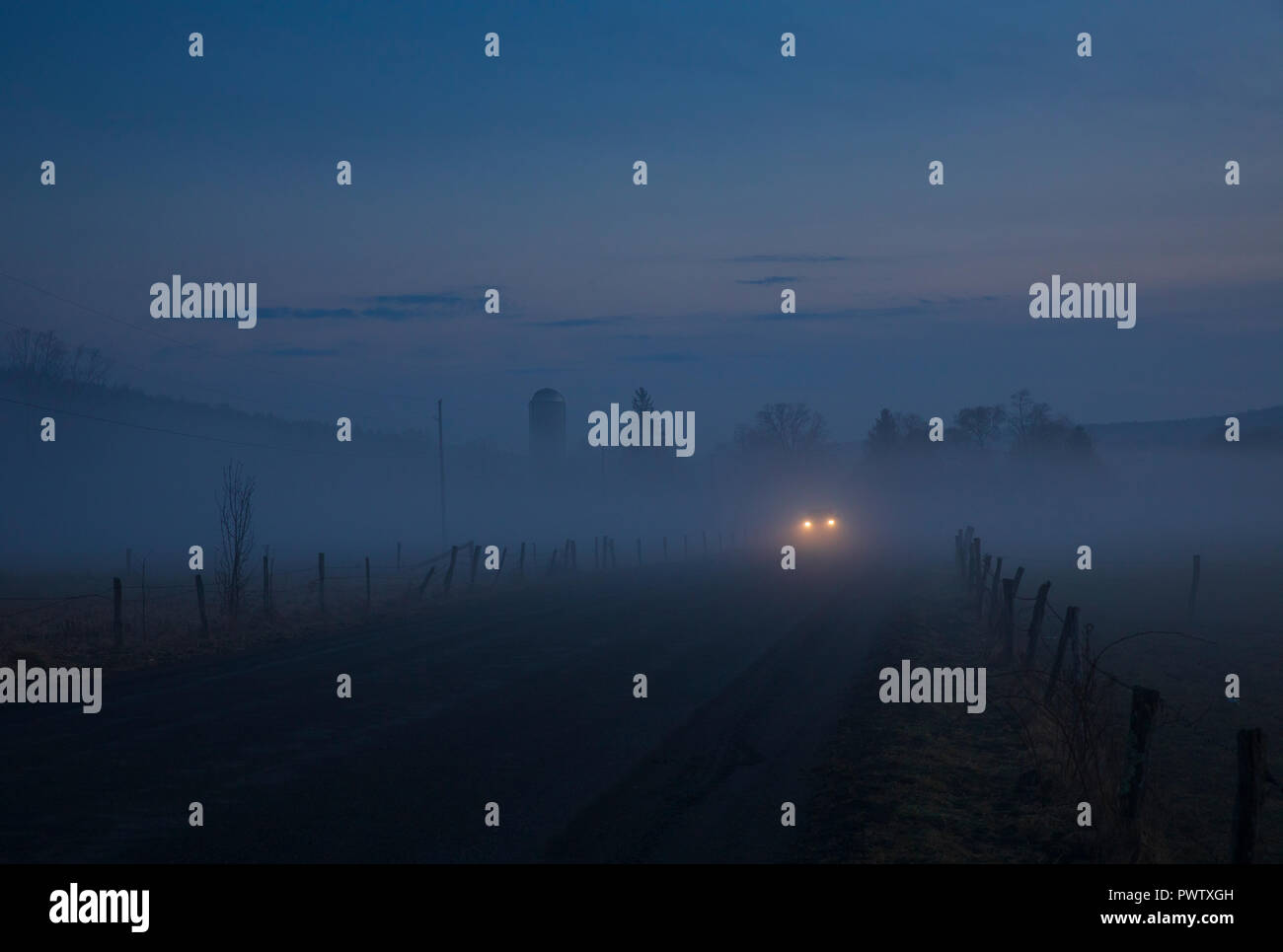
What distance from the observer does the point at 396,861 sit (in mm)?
8148

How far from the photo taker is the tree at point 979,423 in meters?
176

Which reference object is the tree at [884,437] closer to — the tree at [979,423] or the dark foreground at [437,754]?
the tree at [979,423]

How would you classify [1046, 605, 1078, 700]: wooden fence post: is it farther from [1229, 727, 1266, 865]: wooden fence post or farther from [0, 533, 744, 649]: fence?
[0, 533, 744, 649]: fence

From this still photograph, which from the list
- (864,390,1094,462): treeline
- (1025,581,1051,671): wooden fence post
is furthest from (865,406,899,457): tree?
(1025,581,1051,671): wooden fence post

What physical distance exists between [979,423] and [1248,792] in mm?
176585

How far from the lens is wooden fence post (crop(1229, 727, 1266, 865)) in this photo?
6945mm

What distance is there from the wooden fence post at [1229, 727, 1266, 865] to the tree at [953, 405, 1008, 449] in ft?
567

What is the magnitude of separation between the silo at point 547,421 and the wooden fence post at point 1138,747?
10085cm

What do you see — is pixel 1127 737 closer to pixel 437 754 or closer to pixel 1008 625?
pixel 437 754

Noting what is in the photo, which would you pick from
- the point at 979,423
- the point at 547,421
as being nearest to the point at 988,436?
the point at 979,423

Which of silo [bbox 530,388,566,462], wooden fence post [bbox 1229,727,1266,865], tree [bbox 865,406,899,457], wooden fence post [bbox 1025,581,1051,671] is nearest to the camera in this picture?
wooden fence post [bbox 1229,727,1266,865]

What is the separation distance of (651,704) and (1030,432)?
161525 mm
